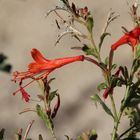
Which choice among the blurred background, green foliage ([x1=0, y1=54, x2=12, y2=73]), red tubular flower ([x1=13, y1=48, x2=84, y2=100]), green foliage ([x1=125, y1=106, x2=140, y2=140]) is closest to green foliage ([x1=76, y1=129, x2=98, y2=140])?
green foliage ([x1=125, y1=106, x2=140, y2=140])

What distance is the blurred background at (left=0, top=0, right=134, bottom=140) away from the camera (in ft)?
19.5

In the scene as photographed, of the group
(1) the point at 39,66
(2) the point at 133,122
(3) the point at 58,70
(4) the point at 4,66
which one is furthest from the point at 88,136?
(3) the point at 58,70

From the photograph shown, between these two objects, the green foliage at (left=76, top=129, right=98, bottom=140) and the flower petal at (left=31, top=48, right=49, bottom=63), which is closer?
the flower petal at (left=31, top=48, right=49, bottom=63)

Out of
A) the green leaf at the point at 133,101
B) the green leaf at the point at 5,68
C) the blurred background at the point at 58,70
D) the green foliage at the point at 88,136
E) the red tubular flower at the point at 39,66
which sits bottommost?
the green foliage at the point at 88,136

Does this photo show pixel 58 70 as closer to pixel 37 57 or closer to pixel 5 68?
pixel 37 57

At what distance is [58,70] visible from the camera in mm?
6844

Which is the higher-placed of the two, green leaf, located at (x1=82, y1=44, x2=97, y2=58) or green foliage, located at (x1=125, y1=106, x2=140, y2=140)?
green leaf, located at (x1=82, y1=44, x2=97, y2=58)

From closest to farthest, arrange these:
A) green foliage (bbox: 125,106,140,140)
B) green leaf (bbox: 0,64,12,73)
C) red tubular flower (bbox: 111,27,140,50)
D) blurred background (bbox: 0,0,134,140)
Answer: green leaf (bbox: 0,64,12,73), red tubular flower (bbox: 111,27,140,50), green foliage (bbox: 125,106,140,140), blurred background (bbox: 0,0,134,140)

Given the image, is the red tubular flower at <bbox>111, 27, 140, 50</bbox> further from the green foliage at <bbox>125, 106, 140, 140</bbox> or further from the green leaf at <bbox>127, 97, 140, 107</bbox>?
the green foliage at <bbox>125, 106, 140, 140</bbox>

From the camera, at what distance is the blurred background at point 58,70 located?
5949 millimetres

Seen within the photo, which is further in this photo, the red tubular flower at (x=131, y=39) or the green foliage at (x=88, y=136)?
the green foliage at (x=88, y=136)

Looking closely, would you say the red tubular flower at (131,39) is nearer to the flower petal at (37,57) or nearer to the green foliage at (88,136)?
the flower petal at (37,57)

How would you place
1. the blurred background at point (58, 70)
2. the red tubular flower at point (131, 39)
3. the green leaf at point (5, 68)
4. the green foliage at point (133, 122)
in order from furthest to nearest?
the blurred background at point (58, 70)
the green foliage at point (133, 122)
the red tubular flower at point (131, 39)
the green leaf at point (5, 68)

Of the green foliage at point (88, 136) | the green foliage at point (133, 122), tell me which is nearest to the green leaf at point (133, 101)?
the green foliage at point (133, 122)
